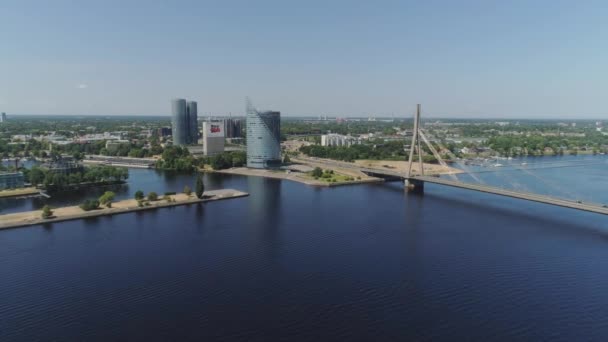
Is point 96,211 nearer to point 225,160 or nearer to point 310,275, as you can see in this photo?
point 310,275

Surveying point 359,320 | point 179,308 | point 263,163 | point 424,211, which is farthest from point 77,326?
point 263,163

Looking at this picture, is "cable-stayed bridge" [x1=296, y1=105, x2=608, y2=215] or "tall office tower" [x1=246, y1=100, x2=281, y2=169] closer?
"cable-stayed bridge" [x1=296, y1=105, x2=608, y2=215]

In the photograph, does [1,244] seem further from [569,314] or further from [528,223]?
[528,223]

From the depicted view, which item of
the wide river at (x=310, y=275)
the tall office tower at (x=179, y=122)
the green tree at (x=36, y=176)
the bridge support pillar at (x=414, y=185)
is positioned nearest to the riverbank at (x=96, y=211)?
the wide river at (x=310, y=275)

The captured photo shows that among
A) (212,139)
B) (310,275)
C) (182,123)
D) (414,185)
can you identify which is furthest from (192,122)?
(310,275)

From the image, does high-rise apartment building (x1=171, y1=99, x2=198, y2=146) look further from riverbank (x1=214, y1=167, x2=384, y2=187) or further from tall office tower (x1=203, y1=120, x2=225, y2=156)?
riverbank (x1=214, y1=167, x2=384, y2=187)

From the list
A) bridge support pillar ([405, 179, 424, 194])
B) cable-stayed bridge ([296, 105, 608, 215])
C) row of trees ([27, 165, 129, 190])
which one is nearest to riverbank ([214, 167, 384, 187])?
cable-stayed bridge ([296, 105, 608, 215])
